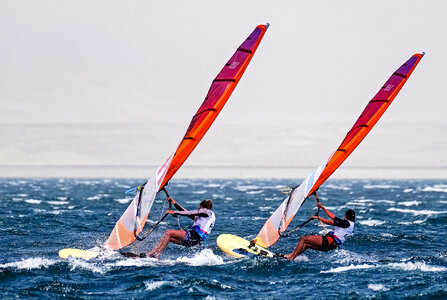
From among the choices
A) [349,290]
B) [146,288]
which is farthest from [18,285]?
[349,290]

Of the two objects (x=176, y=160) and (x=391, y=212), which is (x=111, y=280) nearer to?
(x=176, y=160)

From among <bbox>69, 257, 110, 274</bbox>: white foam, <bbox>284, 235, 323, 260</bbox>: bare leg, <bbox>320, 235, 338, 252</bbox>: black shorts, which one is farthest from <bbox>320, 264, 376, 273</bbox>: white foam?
<bbox>69, 257, 110, 274</bbox>: white foam

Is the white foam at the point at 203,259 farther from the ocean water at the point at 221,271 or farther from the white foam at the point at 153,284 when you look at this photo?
the white foam at the point at 153,284

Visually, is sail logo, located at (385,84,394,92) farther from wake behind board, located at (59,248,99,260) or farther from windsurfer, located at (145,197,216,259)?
wake behind board, located at (59,248,99,260)

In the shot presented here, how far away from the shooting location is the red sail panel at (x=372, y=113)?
17609mm

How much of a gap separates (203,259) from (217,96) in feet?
13.8

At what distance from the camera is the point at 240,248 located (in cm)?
1631

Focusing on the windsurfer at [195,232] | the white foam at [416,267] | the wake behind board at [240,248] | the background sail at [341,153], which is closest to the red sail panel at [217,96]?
the windsurfer at [195,232]

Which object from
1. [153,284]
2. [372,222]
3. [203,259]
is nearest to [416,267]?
[203,259]

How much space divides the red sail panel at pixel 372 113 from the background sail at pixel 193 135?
359 centimetres

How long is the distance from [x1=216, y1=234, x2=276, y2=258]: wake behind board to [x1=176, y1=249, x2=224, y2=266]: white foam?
442 mm

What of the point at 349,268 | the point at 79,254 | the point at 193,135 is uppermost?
the point at 193,135

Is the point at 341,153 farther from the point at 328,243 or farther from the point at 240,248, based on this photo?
the point at 240,248

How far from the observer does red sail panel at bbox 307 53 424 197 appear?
17.6 meters
